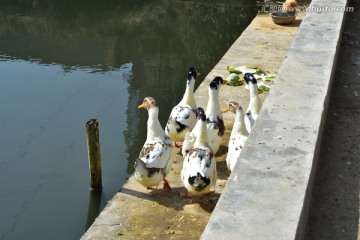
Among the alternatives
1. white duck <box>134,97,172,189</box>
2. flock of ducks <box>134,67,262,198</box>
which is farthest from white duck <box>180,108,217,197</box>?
white duck <box>134,97,172,189</box>

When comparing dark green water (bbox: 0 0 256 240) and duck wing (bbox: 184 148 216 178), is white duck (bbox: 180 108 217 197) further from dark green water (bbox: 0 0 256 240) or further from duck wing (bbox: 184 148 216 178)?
dark green water (bbox: 0 0 256 240)

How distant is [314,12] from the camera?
Result: 806 centimetres

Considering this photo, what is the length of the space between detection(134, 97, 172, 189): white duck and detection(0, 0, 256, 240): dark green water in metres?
1.35

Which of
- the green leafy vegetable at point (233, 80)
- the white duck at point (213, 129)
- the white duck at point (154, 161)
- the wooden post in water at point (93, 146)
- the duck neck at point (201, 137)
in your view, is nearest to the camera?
the white duck at point (154, 161)

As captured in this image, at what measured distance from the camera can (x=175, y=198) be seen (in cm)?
602

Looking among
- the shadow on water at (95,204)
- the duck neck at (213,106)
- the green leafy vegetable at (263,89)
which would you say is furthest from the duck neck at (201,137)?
the green leafy vegetable at (263,89)

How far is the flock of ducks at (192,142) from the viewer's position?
5637mm

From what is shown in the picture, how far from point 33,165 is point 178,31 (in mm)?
7224

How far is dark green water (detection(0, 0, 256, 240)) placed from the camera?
7410mm

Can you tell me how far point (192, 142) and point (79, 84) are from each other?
5594 millimetres

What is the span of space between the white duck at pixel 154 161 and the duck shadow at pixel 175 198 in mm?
80

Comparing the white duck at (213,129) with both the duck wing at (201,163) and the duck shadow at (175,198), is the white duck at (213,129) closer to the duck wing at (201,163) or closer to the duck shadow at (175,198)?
the duck shadow at (175,198)

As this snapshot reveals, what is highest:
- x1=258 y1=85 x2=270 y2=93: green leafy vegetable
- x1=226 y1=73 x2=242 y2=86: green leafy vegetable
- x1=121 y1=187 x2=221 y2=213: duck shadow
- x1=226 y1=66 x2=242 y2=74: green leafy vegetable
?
x1=121 y1=187 x2=221 y2=213: duck shadow

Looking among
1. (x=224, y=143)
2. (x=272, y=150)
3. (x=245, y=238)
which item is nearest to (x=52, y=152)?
(x=224, y=143)
